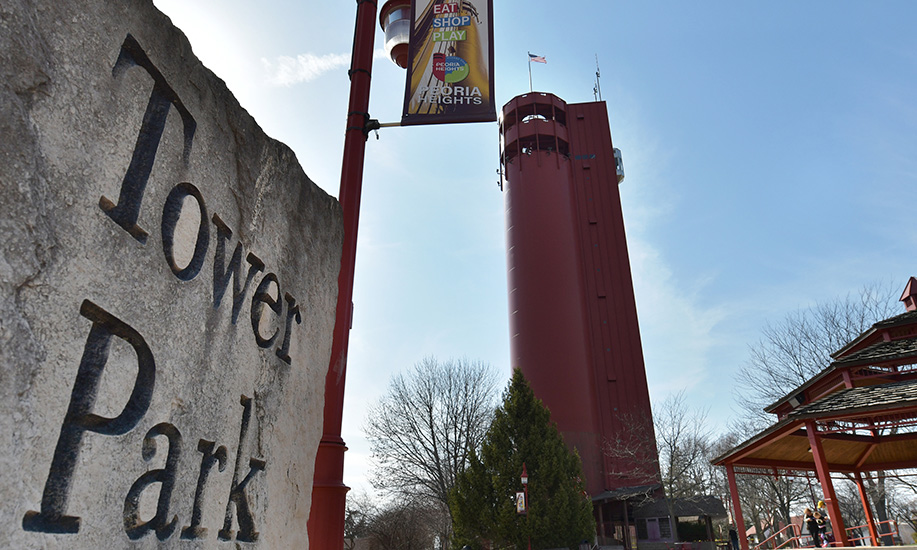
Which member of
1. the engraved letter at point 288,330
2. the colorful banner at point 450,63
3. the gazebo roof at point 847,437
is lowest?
the engraved letter at point 288,330

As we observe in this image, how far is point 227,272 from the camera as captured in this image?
2.29m

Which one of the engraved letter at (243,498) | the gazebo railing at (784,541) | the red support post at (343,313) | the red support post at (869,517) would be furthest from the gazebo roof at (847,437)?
the engraved letter at (243,498)

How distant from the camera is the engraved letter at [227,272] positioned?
221 centimetres

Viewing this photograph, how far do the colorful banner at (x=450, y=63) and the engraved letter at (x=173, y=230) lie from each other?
11.7ft

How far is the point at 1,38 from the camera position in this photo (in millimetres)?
1416

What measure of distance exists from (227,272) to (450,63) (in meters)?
4.14

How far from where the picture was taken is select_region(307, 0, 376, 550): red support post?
12.0 ft

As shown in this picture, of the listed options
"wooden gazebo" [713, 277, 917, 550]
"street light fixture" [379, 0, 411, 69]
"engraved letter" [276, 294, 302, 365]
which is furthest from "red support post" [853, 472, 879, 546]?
"engraved letter" [276, 294, 302, 365]

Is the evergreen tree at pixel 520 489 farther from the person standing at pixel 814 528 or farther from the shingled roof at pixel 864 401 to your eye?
the shingled roof at pixel 864 401

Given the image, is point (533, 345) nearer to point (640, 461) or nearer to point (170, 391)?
point (640, 461)

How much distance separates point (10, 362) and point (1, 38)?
818 millimetres

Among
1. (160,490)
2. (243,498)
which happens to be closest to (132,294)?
(160,490)

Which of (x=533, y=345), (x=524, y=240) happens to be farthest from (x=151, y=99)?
(x=524, y=240)

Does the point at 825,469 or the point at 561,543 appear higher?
the point at 825,469
